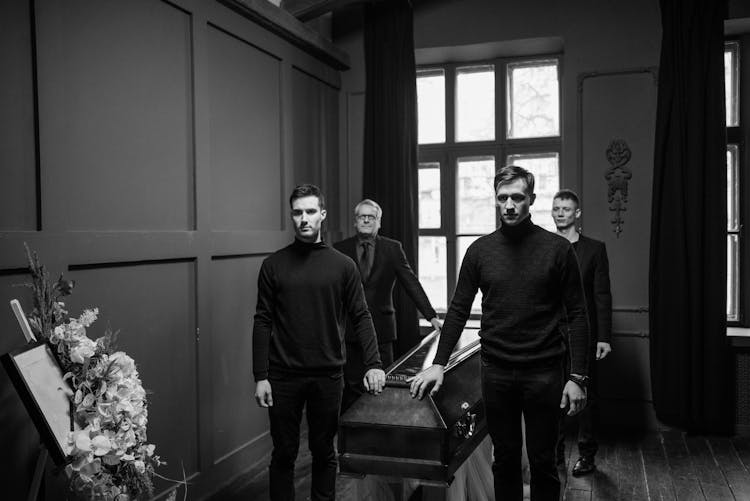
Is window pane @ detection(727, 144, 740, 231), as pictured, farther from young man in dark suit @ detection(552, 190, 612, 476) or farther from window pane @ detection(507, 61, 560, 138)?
young man in dark suit @ detection(552, 190, 612, 476)

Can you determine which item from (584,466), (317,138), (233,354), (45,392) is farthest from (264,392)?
(317,138)

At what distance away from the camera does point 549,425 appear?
8.07 feet

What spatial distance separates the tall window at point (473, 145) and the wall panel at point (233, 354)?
1.83 metres

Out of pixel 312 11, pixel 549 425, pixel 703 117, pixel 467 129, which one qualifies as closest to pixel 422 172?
pixel 467 129

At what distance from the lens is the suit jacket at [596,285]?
144 inches

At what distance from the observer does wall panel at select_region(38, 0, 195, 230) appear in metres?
2.57

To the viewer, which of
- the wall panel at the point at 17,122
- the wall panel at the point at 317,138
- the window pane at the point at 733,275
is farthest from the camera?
the window pane at the point at 733,275

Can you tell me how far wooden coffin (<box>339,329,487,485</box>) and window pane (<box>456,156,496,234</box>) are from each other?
2.70m

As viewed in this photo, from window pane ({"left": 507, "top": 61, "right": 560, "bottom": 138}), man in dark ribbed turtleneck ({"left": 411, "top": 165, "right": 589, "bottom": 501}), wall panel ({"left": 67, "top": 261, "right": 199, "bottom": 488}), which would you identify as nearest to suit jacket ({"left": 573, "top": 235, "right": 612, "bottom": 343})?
man in dark ribbed turtleneck ({"left": 411, "top": 165, "right": 589, "bottom": 501})

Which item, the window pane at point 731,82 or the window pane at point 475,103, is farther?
the window pane at point 475,103

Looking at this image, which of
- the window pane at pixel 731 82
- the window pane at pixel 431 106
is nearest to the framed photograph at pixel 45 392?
the window pane at pixel 431 106

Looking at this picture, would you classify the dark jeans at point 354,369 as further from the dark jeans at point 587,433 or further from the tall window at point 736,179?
the tall window at point 736,179

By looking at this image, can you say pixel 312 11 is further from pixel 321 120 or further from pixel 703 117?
pixel 703 117

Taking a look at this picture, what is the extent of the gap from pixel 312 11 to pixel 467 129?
1555mm
